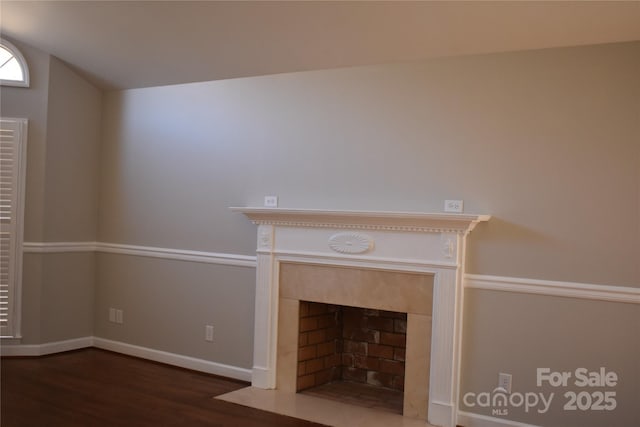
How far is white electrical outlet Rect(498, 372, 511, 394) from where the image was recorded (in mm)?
3979

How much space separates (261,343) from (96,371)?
1.44 metres

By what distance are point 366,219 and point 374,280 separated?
0.42 meters

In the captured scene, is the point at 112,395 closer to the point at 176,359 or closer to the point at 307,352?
the point at 176,359

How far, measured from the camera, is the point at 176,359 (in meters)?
5.50

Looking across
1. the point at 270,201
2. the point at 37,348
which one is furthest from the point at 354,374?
the point at 37,348

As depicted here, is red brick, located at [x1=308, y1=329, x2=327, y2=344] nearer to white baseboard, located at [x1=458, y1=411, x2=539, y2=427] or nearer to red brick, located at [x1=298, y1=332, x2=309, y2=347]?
red brick, located at [x1=298, y1=332, x2=309, y2=347]

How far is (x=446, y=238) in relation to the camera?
4.08 metres

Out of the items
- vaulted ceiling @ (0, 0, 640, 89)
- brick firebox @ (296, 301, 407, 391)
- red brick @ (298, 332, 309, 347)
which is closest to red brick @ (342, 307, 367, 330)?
brick firebox @ (296, 301, 407, 391)

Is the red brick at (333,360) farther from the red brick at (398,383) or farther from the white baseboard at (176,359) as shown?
the white baseboard at (176,359)

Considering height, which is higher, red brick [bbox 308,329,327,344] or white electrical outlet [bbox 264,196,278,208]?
white electrical outlet [bbox 264,196,278,208]

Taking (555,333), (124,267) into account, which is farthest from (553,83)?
(124,267)

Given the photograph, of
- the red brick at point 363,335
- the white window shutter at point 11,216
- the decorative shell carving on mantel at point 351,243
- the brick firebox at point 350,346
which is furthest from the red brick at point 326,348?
the white window shutter at point 11,216

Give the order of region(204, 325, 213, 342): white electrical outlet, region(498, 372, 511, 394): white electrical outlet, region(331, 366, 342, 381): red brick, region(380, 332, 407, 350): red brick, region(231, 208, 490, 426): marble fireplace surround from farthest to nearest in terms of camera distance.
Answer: region(204, 325, 213, 342): white electrical outlet
region(331, 366, 342, 381): red brick
region(380, 332, 407, 350): red brick
region(231, 208, 490, 426): marble fireplace surround
region(498, 372, 511, 394): white electrical outlet

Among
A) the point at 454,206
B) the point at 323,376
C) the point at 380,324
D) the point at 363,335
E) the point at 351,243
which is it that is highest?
the point at 454,206
